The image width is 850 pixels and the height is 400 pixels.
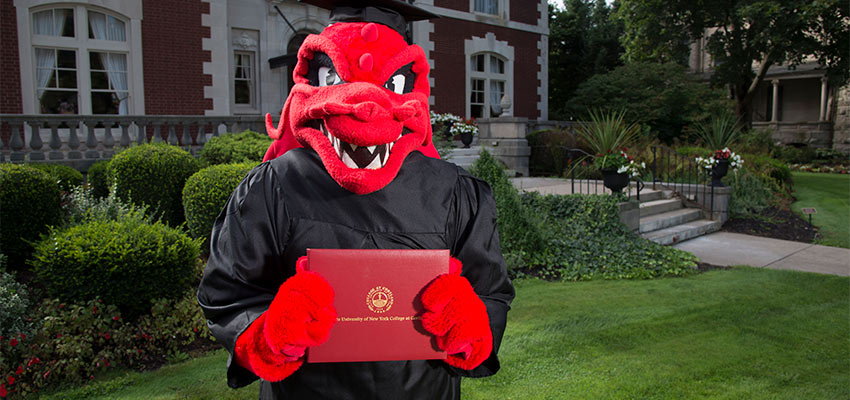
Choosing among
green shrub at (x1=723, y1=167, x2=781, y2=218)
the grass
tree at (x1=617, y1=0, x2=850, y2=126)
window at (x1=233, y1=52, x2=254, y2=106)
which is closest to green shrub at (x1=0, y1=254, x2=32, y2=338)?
window at (x1=233, y1=52, x2=254, y2=106)

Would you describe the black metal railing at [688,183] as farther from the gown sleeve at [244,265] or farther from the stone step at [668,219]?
the gown sleeve at [244,265]

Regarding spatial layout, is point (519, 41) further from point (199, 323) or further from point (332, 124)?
point (332, 124)

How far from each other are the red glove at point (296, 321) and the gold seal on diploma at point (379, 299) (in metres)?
0.10

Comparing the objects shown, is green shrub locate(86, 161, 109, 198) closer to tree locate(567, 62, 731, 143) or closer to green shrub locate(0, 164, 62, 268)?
green shrub locate(0, 164, 62, 268)

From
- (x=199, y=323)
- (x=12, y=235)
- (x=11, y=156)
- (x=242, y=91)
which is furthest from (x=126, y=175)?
(x=242, y=91)

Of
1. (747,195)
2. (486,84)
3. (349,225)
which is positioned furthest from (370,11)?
(486,84)

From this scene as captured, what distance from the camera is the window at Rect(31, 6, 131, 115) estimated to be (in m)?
11.4

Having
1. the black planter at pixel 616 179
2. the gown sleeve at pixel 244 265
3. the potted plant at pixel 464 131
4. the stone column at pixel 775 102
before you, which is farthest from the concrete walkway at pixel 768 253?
the stone column at pixel 775 102

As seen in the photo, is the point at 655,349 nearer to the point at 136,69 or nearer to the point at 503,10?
the point at 136,69

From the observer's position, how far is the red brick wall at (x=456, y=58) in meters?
17.8

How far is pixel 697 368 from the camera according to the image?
4289 millimetres

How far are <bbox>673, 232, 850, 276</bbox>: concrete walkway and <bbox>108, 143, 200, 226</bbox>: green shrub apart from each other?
23.5 ft

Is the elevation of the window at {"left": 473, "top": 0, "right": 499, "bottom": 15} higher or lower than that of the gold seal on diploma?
higher

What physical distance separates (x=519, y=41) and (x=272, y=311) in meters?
19.8
